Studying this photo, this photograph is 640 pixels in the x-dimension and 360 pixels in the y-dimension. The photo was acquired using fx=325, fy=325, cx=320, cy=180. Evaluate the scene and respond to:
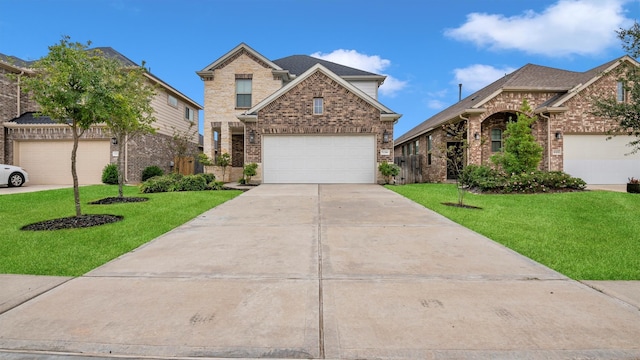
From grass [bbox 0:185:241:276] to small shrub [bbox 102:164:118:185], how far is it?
5.17 meters

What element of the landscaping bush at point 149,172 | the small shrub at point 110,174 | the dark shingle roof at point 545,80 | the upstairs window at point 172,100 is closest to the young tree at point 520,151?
the dark shingle roof at point 545,80

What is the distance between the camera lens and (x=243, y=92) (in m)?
19.5

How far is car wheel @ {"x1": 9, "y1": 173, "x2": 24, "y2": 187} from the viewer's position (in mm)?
14539

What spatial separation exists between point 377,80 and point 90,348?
20.4 m

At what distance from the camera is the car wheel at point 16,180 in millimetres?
14539

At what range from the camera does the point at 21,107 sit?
18.1 m

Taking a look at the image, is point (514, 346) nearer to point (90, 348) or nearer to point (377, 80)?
point (90, 348)

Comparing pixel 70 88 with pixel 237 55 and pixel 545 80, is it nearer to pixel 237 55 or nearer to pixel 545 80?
pixel 237 55

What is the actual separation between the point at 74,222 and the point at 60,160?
13.2 meters

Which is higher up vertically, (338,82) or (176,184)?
(338,82)

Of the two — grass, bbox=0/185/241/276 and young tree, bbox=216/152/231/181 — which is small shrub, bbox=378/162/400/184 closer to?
grass, bbox=0/185/241/276

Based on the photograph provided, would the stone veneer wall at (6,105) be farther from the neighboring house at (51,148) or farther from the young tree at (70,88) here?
the young tree at (70,88)

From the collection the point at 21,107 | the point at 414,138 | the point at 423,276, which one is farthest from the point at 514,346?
the point at 21,107

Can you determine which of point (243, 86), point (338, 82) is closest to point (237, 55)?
point (243, 86)
